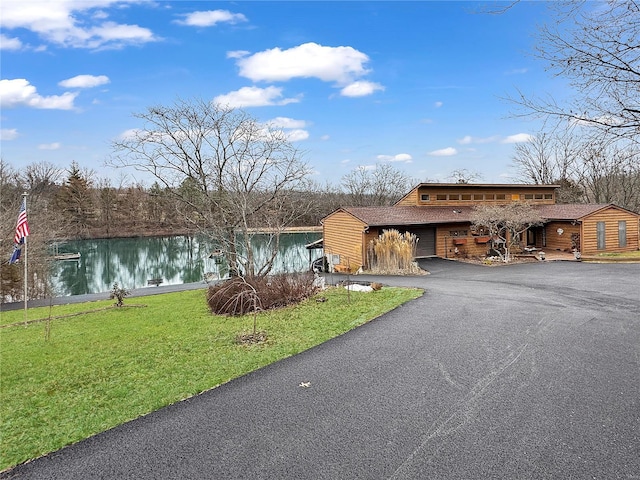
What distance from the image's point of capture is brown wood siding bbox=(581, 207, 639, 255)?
19188 millimetres

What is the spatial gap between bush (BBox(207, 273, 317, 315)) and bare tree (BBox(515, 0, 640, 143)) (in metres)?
6.35

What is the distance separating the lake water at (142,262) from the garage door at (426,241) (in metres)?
6.16

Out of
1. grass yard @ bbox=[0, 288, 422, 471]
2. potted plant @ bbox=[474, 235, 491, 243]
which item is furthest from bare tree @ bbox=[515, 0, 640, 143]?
potted plant @ bbox=[474, 235, 491, 243]

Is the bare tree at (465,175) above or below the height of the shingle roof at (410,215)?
above

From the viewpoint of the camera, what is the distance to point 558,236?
2064 centimetres

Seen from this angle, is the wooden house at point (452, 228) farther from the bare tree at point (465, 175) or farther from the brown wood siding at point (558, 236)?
the bare tree at point (465, 175)

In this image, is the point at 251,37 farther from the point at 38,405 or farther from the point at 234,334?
the point at 38,405

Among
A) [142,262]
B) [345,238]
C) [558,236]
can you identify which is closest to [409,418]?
[345,238]

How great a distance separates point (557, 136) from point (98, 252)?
135 feet

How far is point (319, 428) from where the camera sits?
121 inches

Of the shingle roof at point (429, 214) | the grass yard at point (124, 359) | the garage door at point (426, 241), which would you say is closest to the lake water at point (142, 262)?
the shingle roof at point (429, 214)

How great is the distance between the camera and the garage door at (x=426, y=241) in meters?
19.5

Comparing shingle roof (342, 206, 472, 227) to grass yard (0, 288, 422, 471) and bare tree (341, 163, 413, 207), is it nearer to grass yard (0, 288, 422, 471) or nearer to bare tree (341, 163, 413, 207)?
grass yard (0, 288, 422, 471)

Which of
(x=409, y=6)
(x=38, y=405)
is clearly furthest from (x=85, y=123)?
(x=38, y=405)
